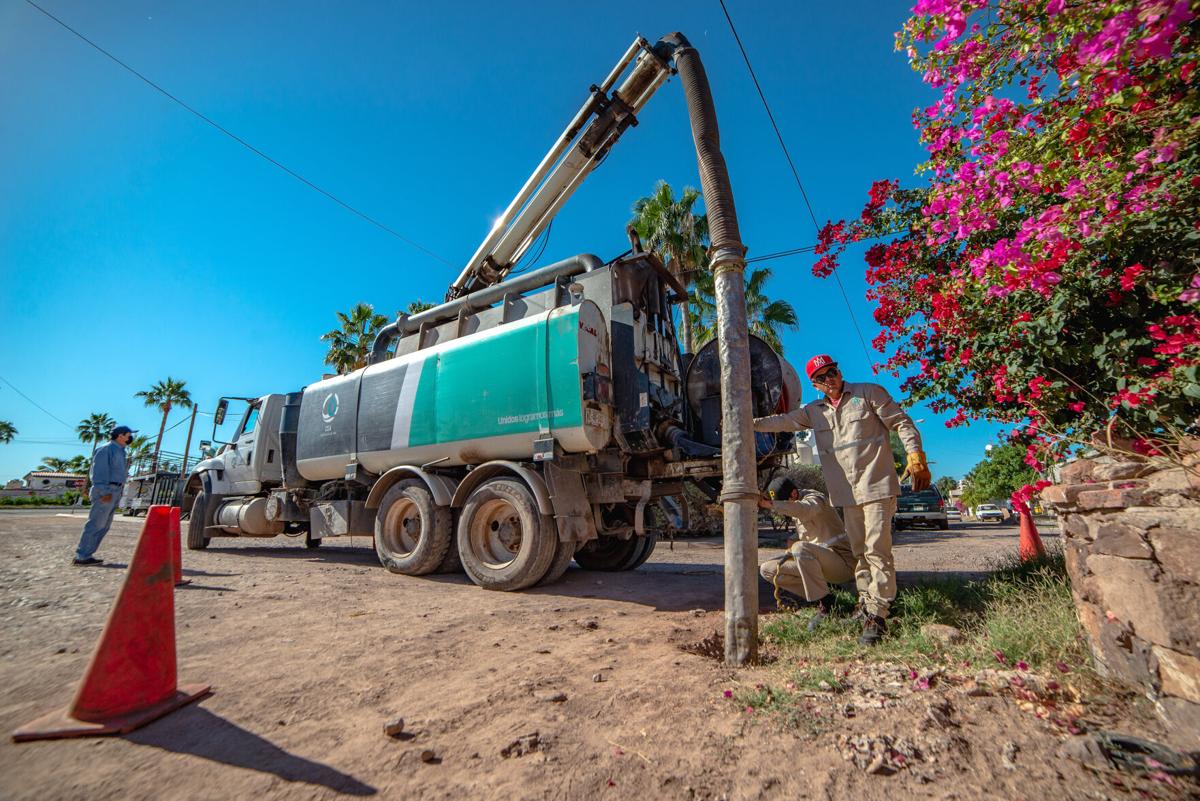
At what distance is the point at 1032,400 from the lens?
3408mm

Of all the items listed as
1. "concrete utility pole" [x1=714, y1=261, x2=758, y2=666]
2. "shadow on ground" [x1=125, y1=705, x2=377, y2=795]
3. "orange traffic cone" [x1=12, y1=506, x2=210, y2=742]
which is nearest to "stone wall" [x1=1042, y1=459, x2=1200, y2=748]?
"concrete utility pole" [x1=714, y1=261, x2=758, y2=666]

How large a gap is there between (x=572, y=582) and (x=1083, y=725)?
4870mm

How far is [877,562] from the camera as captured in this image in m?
3.37

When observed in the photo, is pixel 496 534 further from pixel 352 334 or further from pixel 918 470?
pixel 352 334

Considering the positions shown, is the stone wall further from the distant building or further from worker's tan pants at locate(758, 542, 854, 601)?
the distant building

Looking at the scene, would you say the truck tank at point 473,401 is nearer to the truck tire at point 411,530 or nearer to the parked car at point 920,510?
the truck tire at point 411,530

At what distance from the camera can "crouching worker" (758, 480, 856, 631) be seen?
3826mm

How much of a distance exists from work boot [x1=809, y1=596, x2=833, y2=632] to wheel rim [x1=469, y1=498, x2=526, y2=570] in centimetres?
318

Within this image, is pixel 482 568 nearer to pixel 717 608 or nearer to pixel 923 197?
pixel 717 608

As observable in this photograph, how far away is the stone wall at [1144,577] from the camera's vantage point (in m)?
1.94

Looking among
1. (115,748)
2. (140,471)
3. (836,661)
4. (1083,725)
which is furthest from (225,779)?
(140,471)

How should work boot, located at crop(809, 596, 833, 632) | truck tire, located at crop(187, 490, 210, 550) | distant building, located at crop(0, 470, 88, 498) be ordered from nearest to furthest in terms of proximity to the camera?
work boot, located at crop(809, 596, 833, 632)
truck tire, located at crop(187, 490, 210, 550)
distant building, located at crop(0, 470, 88, 498)

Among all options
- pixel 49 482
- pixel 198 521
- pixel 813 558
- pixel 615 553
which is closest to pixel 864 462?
pixel 813 558

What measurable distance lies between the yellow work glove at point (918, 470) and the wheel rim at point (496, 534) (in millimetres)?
3890
